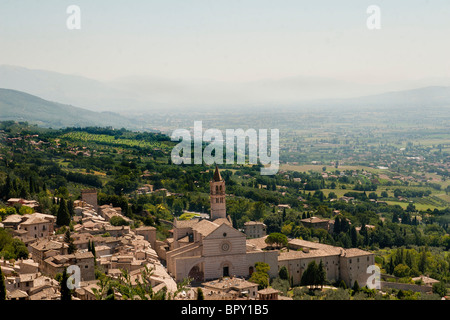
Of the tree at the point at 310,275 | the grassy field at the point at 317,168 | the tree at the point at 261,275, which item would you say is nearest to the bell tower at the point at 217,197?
the tree at the point at 261,275

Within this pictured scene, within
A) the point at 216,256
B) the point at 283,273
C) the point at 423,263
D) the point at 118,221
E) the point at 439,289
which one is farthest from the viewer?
the point at 423,263

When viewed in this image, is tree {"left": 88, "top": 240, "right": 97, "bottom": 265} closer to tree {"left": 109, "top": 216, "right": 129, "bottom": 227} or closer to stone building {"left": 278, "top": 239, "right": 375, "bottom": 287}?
tree {"left": 109, "top": 216, "right": 129, "bottom": 227}

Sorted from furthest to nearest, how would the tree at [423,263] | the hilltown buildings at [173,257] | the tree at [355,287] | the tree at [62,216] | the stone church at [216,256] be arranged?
the tree at [423,263]
the tree at [62,216]
the tree at [355,287]
the stone church at [216,256]
the hilltown buildings at [173,257]

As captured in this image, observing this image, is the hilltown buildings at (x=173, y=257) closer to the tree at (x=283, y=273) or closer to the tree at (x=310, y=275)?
the tree at (x=283, y=273)

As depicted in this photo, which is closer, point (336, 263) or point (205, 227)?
point (205, 227)

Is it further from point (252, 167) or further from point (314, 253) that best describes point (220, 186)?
point (252, 167)

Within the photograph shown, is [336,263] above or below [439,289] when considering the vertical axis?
above

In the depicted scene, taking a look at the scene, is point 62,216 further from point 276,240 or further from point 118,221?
point 276,240

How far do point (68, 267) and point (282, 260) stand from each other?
34.5 ft

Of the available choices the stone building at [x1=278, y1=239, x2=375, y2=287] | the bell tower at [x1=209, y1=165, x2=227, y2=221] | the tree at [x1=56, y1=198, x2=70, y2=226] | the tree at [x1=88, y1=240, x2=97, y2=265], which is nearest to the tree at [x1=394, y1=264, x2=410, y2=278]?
the stone building at [x1=278, y1=239, x2=375, y2=287]

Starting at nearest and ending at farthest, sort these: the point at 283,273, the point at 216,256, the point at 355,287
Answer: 1. the point at 216,256
2. the point at 283,273
3. the point at 355,287

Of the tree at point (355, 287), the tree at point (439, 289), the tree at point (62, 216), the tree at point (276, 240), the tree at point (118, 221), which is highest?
the tree at point (62, 216)

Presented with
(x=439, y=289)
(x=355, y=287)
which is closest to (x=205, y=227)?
(x=355, y=287)
